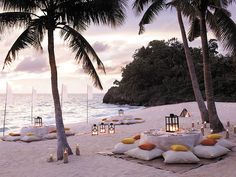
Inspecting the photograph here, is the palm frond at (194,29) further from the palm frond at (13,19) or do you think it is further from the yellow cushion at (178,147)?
the palm frond at (13,19)

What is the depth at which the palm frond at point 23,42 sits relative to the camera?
29.4ft

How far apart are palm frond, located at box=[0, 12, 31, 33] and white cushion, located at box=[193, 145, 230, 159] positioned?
6091mm

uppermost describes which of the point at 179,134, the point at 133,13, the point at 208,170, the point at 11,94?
the point at 133,13

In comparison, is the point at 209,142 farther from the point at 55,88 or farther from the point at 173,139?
the point at 55,88

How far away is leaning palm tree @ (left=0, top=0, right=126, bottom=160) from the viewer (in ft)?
29.3

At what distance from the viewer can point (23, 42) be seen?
908 cm

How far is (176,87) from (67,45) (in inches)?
1367

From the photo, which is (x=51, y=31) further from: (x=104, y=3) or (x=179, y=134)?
(x=179, y=134)

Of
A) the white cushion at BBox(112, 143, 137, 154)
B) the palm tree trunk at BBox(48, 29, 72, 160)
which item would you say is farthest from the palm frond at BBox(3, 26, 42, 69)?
the white cushion at BBox(112, 143, 137, 154)

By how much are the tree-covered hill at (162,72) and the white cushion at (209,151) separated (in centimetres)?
3211

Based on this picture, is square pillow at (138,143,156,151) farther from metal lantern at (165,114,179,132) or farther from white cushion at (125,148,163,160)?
metal lantern at (165,114,179,132)

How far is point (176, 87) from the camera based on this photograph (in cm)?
4316

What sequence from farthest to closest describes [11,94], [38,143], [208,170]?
[11,94] < [38,143] < [208,170]

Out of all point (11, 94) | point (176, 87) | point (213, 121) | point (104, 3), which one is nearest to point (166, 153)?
point (104, 3)
